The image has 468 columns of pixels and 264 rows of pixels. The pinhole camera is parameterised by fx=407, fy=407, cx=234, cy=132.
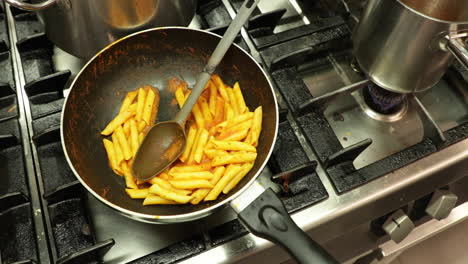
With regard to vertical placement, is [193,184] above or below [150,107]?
below

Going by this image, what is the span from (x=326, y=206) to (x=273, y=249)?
114 millimetres

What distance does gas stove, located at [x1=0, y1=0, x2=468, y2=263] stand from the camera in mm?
643

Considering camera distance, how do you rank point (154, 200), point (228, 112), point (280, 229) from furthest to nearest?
point (228, 112) < point (154, 200) < point (280, 229)

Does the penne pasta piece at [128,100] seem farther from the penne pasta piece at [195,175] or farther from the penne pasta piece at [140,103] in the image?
the penne pasta piece at [195,175]

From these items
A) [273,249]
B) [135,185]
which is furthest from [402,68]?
[135,185]

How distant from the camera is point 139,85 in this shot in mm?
813

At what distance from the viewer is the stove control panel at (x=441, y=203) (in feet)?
2.58

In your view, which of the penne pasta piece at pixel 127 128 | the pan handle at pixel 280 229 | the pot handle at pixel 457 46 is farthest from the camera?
the penne pasta piece at pixel 127 128

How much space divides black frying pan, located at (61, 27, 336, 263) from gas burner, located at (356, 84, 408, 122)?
9.2 inches

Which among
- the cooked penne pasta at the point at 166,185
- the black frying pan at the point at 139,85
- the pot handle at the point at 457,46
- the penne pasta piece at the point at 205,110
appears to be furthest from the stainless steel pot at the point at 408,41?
the cooked penne pasta at the point at 166,185

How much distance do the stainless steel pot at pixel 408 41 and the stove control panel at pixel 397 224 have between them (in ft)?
0.77

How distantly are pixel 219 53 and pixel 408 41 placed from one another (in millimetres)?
314

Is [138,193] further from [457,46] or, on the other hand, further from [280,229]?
[457,46]

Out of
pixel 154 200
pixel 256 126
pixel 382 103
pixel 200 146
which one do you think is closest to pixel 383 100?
pixel 382 103
